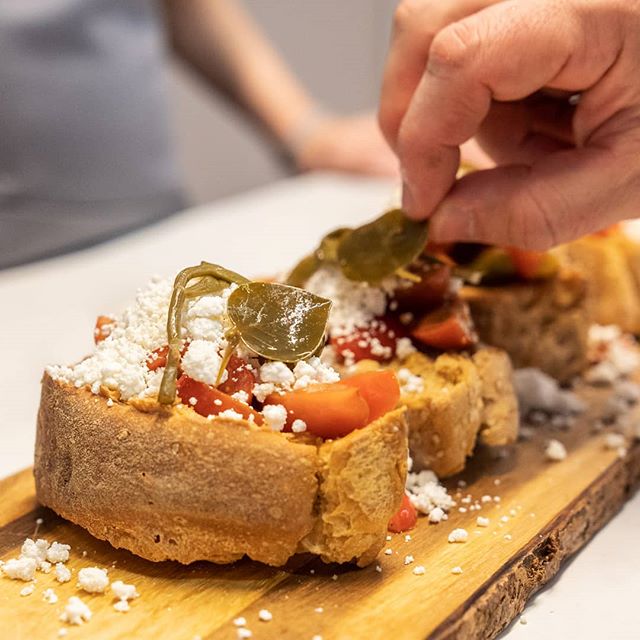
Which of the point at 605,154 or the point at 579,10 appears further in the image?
the point at 605,154

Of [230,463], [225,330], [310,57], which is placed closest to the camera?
[230,463]

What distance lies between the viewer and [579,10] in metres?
2.01

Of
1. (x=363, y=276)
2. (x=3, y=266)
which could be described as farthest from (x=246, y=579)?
(x=3, y=266)

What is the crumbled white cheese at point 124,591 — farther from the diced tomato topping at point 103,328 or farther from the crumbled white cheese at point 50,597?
the diced tomato topping at point 103,328

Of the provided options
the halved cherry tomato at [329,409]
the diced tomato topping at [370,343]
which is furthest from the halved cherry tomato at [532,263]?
the halved cherry tomato at [329,409]

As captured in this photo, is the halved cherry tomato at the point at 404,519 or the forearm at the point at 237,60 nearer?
the halved cherry tomato at the point at 404,519

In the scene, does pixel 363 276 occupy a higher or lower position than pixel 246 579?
higher

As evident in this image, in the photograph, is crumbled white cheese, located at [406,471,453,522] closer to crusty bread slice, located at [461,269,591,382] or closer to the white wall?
crusty bread slice, located at [461,269,591,382]

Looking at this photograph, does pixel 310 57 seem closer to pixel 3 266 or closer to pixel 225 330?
pixel 3 266

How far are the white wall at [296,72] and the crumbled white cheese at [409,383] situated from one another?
5.31 m

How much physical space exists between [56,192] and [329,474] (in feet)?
8.85

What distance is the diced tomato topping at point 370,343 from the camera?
2199 millimetres

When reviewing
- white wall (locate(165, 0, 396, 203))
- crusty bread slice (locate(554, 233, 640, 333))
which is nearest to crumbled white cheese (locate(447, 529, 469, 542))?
crusty bread slice (locate(554, 233, 640, 333))

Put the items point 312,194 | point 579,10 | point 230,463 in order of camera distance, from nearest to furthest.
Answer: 1. point 230,463
2. point 579,10
3. point 312,194
